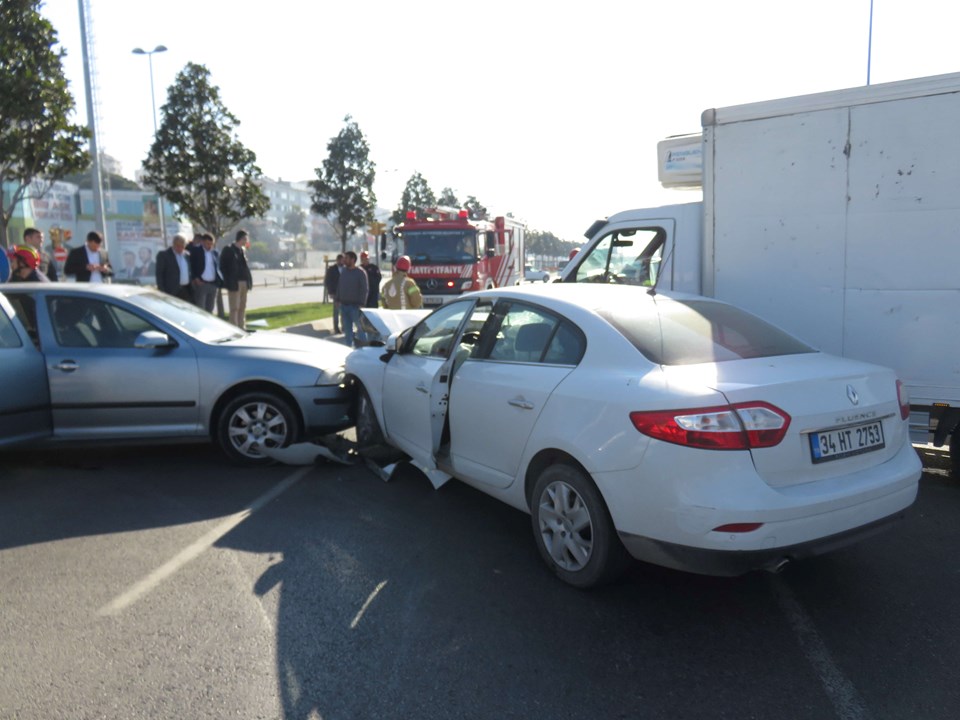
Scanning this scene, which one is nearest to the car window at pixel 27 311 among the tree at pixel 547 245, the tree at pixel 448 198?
the tree at pixel 448 198

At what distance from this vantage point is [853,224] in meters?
5.79

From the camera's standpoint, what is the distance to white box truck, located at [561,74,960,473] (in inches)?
Answer: 213

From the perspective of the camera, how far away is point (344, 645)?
138 inches

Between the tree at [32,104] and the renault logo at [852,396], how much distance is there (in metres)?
12.2

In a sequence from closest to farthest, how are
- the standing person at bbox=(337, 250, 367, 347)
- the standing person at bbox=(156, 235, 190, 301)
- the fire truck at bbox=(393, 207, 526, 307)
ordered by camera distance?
1. the standing person at bbox=(156, 235, 190, 301)
2. the standing person at bbox=(337, 250, 367, 347)
3. the fire truck at bbox=(393, 207, 526, 307)

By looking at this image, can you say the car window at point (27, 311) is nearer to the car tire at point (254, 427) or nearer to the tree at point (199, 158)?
the car tire at point (254, 427)

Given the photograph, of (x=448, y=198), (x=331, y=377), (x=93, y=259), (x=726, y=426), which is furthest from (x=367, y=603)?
(x=448, y=198)

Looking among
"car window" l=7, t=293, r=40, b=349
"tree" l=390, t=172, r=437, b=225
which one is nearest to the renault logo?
"car window" l=7, t=293, r=40, b=349

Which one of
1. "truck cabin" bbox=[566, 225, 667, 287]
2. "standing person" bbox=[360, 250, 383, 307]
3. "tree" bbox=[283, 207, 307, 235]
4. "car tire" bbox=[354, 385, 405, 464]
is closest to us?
"car tire" bbox=[354, 385, 405, 464]

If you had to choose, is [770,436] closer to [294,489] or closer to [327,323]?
[294,489]

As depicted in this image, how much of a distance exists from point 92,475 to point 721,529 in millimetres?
5075

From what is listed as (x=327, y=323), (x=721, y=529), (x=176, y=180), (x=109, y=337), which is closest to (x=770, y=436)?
(x=721, y=529)

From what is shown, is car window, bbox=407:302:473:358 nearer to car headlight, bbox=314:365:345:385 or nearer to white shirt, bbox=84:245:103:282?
car headlight, bbox=314:365:345:385

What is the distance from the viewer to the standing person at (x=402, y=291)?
10805mm
